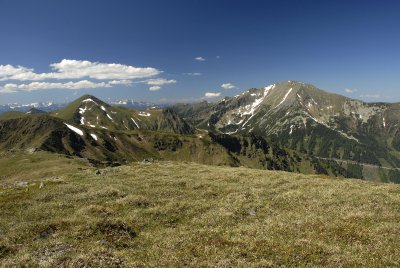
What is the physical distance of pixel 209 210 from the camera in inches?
1233

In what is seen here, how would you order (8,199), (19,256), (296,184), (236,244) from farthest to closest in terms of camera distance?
(296,184) → (8,199) → (236,244) → (19,256)

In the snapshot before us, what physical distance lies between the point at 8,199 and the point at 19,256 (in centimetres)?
1929

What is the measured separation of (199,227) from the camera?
2592 centimetres

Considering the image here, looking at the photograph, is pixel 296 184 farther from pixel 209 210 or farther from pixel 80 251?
pixel 80 251

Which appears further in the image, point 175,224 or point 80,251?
point 175,224

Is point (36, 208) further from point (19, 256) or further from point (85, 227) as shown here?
point (19, 256)

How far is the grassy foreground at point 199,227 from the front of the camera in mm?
18859

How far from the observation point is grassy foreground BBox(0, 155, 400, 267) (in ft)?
61.9

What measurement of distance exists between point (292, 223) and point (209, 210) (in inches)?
334

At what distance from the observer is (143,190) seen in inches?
1603

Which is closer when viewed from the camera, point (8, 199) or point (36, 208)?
point (36, 208)

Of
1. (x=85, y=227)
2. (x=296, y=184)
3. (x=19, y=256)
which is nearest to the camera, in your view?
(x=19, y=256)

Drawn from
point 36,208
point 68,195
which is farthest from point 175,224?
point 68,195

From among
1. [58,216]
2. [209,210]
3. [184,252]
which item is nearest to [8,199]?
[58,216]
